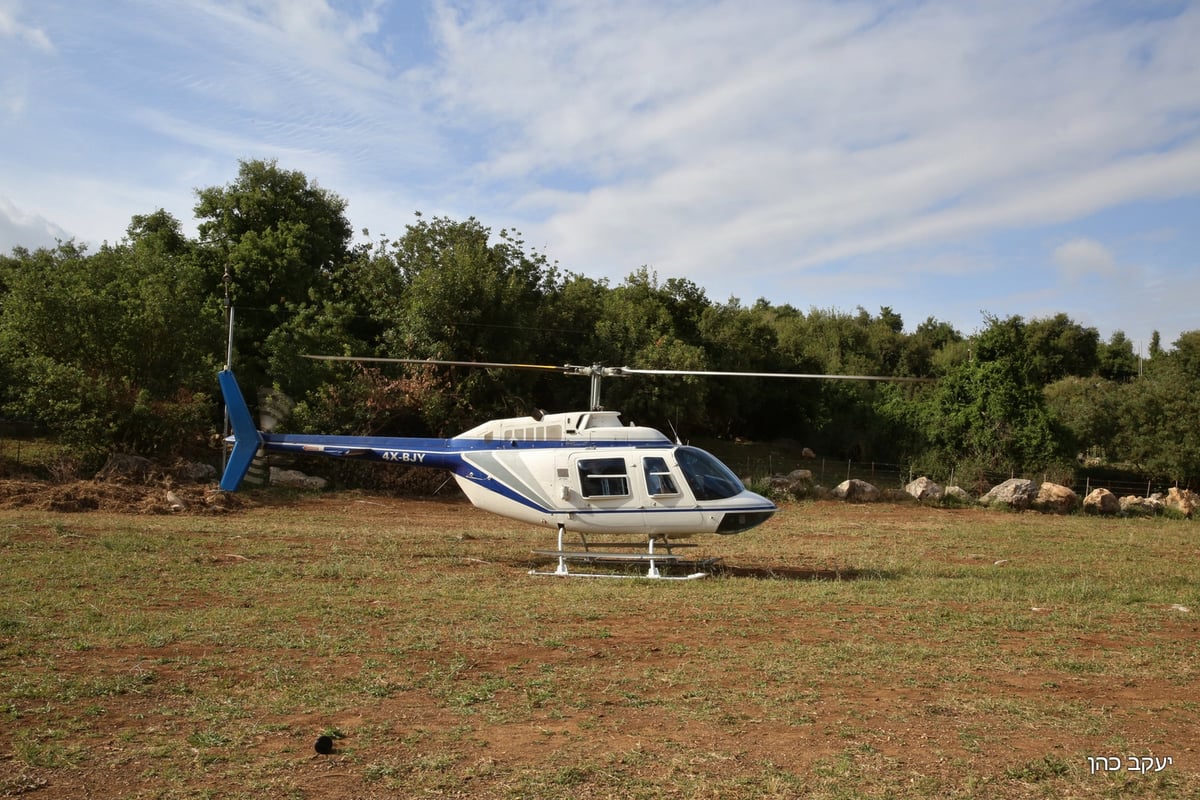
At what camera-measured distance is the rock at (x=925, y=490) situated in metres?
26.6

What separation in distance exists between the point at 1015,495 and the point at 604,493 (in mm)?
17656

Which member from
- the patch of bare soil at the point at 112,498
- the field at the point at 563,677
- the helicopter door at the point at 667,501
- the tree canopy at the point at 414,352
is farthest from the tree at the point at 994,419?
the patch of bare soil at the point at 112,498

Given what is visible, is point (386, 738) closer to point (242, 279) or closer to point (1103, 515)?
point (1103, 515)

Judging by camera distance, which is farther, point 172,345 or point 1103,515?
point 1103,515

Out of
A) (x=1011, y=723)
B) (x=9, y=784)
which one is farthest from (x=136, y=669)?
(x=1011, y=723)

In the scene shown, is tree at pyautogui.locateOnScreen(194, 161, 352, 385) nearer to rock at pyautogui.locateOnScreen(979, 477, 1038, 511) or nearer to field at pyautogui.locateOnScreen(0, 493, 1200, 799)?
field at pyautogui.locateOnScreen(0, 493, 1200, 799)

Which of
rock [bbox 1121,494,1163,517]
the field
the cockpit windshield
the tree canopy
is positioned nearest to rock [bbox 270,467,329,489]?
the tree canopy

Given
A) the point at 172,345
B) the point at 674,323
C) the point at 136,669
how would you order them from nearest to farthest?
the point at 136,669 → the point at 172,345 → the point at 674,323

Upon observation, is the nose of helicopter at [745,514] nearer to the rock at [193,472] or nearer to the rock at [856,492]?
the rock at [856,492]

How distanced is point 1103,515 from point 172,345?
26.1 meters

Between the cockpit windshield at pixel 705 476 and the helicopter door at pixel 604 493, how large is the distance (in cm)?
73

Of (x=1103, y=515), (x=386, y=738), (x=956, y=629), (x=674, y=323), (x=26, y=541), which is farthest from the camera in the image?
(x=674, y=323)

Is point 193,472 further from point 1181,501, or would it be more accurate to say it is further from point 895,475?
point 1181,501

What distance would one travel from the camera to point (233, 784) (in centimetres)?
525
